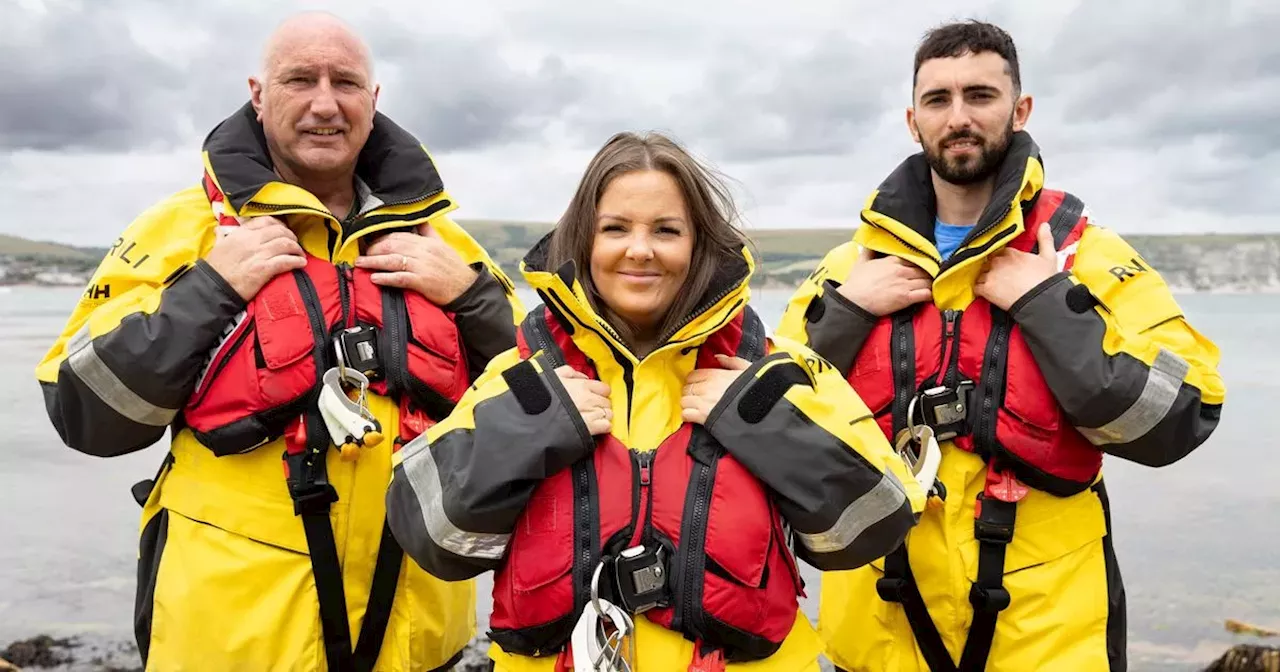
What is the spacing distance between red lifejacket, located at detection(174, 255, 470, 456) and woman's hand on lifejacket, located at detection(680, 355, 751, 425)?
1.10 meters

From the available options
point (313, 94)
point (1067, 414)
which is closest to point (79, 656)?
point (313, 94)

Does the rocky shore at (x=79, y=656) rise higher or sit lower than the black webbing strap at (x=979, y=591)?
lower

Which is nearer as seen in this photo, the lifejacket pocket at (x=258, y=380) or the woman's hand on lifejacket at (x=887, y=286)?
the lifejacket pocket at (x=258, y=380)

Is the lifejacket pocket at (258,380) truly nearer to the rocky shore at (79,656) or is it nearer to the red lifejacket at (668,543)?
the red lifejacket at (668,543)

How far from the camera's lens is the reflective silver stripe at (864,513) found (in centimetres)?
235

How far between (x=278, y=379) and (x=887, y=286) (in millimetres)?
2065

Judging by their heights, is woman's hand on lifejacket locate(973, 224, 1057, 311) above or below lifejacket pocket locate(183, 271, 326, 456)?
above

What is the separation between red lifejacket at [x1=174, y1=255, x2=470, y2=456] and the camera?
295 cm

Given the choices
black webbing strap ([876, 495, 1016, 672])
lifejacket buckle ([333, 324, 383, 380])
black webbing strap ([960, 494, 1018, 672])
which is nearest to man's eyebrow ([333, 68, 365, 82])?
lifejacket buckle ([333, 324, 383, 380])

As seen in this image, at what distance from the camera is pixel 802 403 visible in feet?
7.72

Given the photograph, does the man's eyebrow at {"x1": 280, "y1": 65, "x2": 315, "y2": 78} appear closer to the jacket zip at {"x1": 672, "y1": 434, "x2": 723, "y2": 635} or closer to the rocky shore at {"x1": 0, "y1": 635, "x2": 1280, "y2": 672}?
the jacket zip at {"x1": 672, "y1": 434, "x2": 723, "y2": 635}

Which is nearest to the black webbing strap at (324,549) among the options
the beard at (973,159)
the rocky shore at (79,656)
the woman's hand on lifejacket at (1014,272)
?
the woman's hand on lifejacket at (1014,272)

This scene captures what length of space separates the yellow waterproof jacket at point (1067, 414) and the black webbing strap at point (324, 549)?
1706 millimetres

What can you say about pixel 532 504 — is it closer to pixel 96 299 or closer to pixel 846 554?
pixel 846 554
